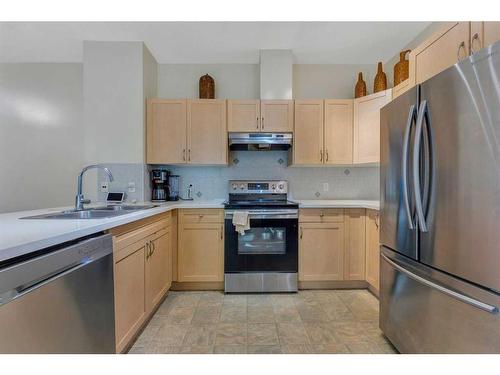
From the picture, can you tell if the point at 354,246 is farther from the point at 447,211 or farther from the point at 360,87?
the point at 360,87

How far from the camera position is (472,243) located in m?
1.10

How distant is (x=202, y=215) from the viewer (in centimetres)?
270

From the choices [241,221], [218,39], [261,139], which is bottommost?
[241,221]

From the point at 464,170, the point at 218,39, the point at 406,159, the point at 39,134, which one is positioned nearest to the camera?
the point at 464,170

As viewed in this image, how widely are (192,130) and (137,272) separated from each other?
5.64ft

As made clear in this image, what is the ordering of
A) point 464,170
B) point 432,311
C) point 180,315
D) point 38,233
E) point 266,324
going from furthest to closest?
1. point 180,315
2. point 266,324
3. point 432,311
4. point 464,170
5. point 38,233

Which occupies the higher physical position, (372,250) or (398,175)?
(398,175)

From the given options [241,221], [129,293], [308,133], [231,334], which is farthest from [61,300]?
[308,133]

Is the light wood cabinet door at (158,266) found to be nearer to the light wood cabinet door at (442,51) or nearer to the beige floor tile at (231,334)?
the beige floor tile at (231,334)

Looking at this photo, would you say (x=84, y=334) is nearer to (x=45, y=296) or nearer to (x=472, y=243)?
(x=45, y=296)

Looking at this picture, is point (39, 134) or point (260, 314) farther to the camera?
point (39, 134)
